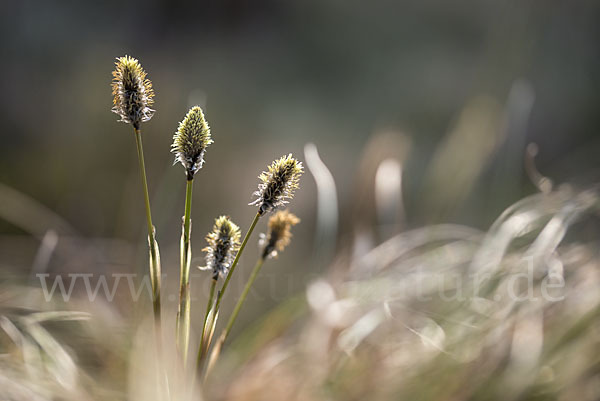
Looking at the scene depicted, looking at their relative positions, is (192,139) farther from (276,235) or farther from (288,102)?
(288,102)

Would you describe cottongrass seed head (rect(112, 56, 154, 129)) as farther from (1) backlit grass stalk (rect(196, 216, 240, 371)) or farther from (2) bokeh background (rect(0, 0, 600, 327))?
(2) bokeh background (rect(0, 0, 600, 327))

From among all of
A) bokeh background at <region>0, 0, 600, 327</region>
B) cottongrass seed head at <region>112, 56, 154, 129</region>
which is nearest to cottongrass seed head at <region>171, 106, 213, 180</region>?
cottongrass seed head at <region>112, 56, 154, 129</region>

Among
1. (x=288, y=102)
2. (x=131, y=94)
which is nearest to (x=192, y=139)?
(x=131, y=94)

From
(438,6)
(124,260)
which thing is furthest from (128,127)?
(438,6)

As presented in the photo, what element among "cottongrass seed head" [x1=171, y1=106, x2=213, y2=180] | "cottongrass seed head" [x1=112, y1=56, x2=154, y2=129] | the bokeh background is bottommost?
"cottongrass seed head" [x1=171, y1=106, x2=213, y2=180]

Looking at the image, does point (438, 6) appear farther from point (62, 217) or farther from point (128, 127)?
point (62, 217)

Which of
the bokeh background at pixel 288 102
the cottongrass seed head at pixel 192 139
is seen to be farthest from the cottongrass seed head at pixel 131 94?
the bokeh background at pixel 288 102

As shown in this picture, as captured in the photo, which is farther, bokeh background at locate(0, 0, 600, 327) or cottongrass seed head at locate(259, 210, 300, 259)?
Result: bokeh background at locate(0, 0, 600, 327)

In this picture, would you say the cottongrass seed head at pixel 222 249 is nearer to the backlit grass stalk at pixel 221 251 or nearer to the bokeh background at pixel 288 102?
the backlit grass stalk at pixel 221 251
